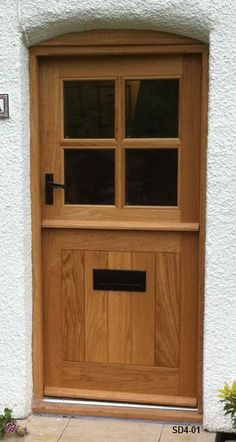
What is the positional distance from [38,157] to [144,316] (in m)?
1.22

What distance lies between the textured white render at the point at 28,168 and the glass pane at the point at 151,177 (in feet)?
1.09

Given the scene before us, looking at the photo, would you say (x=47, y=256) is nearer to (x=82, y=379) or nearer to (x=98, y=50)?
(x=82, y=379)

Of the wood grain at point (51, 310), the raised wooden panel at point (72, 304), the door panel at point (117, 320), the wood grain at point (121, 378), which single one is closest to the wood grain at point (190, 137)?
the door panel at point (117, 320)

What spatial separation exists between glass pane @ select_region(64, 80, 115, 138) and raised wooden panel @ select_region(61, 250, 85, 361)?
79cm

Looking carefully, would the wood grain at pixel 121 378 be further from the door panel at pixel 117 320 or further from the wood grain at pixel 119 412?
the wood grain at pixel 119 412

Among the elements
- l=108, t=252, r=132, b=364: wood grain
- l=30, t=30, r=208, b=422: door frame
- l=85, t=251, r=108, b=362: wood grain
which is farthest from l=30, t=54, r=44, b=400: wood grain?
l=108, t=252, r=132, b=364: wood grain

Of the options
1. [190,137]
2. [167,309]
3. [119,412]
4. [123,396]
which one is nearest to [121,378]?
[123,396]

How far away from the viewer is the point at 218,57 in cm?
375

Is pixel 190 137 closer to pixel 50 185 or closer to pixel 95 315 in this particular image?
pixel 50 185

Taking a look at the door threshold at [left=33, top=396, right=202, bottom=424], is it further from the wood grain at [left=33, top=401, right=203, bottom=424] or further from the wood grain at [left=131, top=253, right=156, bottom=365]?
the wood grain at [left=131, top=253, right=156, bottom=365]

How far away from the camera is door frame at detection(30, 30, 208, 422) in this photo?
3938 millimetres

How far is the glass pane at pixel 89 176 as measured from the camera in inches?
165

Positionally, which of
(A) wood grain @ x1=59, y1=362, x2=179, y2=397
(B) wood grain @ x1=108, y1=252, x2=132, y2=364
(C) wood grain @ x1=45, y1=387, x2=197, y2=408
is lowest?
(C) wood grain @ x1=45, y1=387, x2=197, y2=408

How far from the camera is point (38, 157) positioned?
13.8 feet
